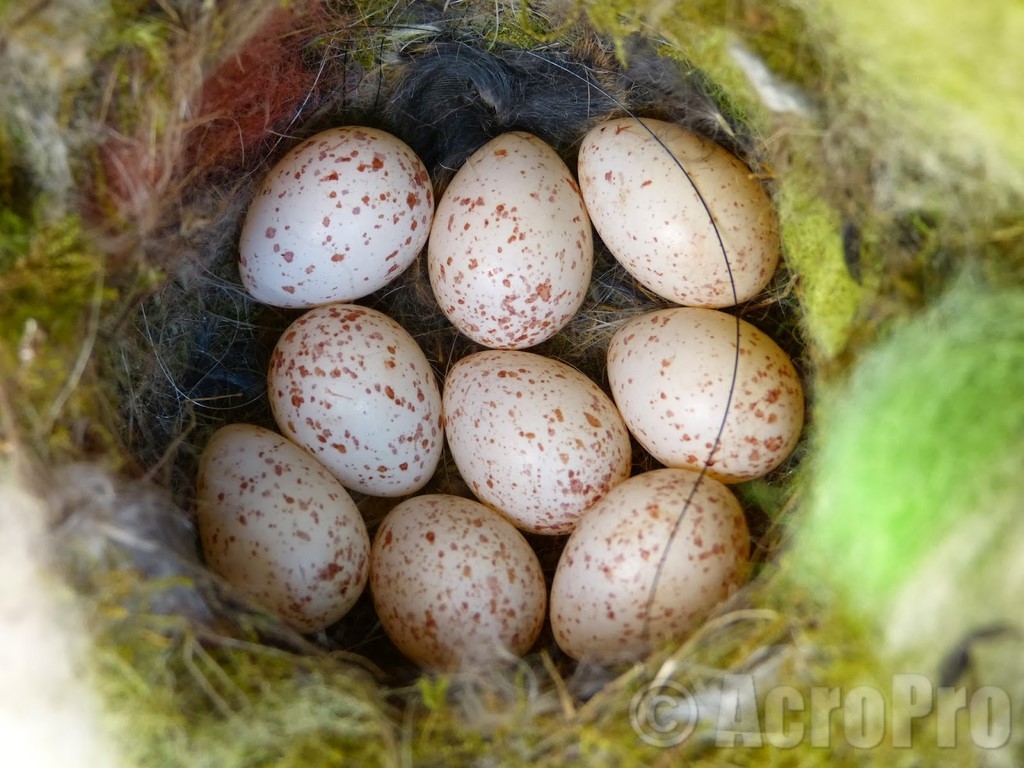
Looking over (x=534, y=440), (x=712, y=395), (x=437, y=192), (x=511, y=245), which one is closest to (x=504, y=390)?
(x=534, y=440)

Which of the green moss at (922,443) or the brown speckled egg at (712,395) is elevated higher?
the green moss at (922,443)

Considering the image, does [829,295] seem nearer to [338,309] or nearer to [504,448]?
[504,448]

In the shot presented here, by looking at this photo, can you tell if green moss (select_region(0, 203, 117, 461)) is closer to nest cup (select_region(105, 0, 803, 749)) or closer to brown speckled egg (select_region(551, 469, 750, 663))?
nest cup (select_region(105, 0, 803, 749))

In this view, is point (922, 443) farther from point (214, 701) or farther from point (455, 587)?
A: point (214, 701)

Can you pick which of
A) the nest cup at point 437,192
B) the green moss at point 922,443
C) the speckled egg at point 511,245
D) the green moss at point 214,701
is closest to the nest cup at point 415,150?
the nest cup at point 437,192

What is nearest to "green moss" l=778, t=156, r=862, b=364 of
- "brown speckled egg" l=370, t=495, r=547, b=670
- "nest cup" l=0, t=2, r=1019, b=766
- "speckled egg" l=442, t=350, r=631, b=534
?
"nest cup" l=0, t=2, r=1019, b=766

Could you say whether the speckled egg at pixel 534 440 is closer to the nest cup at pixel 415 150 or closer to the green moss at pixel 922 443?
the nest cup at pixel 415 150
